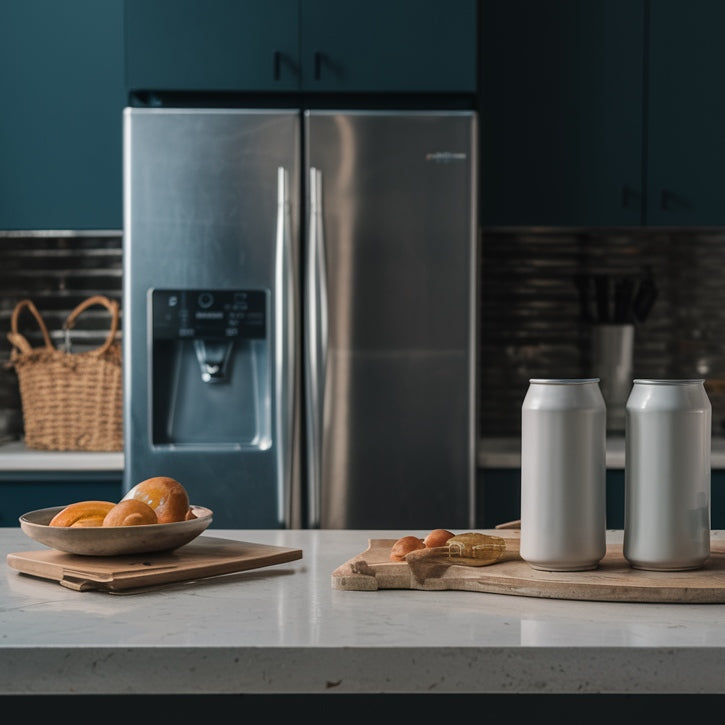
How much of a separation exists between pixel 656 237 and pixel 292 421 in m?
1.45

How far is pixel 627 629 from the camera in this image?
3.40ft

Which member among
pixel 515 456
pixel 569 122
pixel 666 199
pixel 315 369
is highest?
pixel 569 122

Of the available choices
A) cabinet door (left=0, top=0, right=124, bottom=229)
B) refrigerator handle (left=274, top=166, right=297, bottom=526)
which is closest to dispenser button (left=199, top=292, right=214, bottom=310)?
refrigerator handle (left=274, top=166, right=297, bottom=526)

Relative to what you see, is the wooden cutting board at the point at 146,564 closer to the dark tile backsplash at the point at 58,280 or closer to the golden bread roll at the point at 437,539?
the golden bread roll at the point at 437,539

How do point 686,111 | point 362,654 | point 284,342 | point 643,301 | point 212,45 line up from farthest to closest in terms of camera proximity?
point 643,301 < point 686,111 < point 212,45 < point 284,342 < point 362,654

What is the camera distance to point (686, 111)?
9.77 feet

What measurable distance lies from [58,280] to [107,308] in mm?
205

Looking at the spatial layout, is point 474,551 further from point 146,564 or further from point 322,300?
point 322,300

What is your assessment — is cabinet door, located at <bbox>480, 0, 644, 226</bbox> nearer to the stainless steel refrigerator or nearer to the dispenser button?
the stainless steel refrigerator

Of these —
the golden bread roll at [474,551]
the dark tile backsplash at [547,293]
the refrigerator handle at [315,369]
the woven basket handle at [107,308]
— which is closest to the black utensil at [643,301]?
the dark tile backsplash at [547,293]

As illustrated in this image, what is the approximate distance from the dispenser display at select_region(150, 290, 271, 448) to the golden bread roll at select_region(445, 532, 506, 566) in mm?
1385

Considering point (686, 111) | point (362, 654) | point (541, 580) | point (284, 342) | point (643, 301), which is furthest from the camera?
point (643, 301)

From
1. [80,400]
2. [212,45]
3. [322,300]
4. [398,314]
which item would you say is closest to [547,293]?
[398,314]

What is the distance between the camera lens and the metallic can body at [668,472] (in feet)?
3.85
